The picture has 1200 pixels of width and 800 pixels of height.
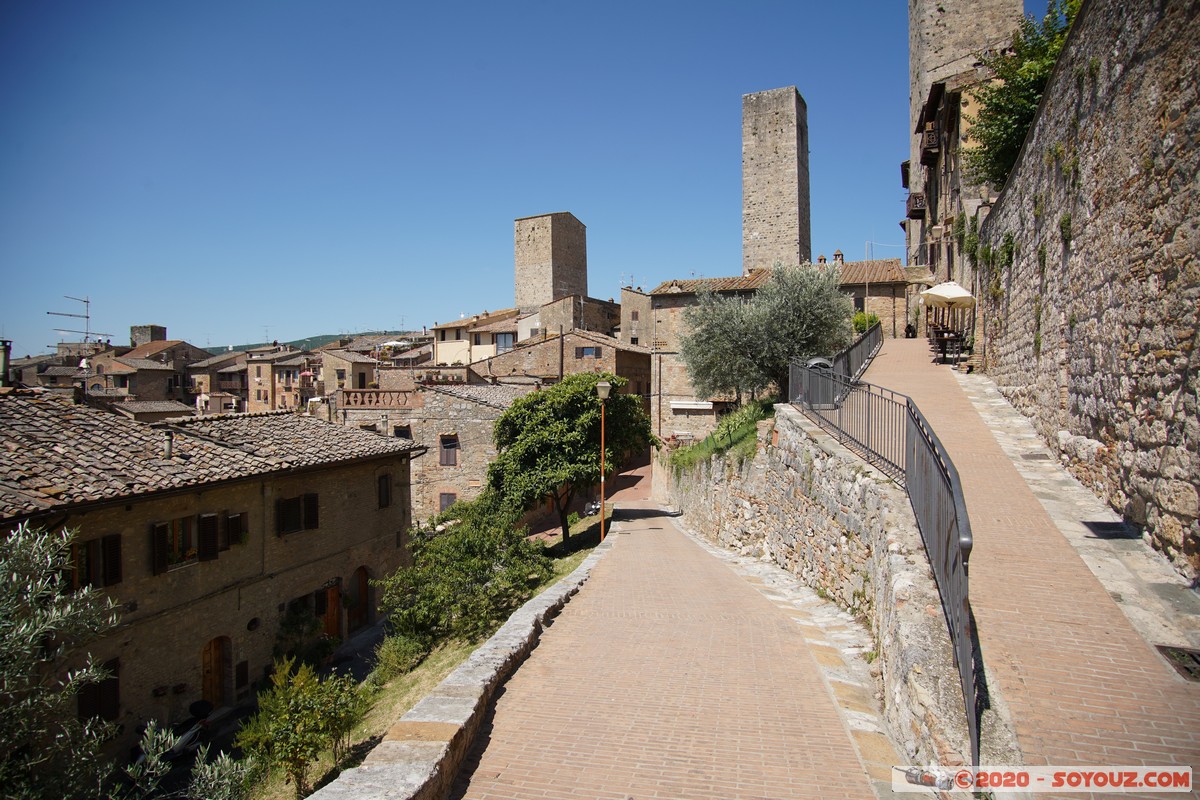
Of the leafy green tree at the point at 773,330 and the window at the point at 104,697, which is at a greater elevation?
the leafy green tree at the point at 773,330

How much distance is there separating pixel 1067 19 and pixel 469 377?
3206 centimetres

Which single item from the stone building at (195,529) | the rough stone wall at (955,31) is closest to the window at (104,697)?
the stone building at (195,529)

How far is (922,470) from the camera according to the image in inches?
265

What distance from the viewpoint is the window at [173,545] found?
42.9 ft

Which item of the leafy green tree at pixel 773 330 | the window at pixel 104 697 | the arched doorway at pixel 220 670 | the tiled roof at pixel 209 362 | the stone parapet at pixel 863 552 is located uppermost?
the tiled roof at pixel 209 362

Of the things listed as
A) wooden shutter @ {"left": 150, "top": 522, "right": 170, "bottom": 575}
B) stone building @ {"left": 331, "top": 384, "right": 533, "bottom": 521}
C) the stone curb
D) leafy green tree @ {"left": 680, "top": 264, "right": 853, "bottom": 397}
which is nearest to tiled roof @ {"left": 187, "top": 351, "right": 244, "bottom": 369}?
stone building @ {"left": 331, "top": 384, "right": 533, "bottom": 521}

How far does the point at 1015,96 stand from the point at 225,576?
2205cm

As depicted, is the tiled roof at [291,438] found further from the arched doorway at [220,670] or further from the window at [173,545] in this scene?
the arched doorway at [220,670]

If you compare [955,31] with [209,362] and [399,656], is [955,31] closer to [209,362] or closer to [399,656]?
[399,656]

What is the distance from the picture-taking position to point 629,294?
48906 mm

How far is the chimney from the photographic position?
15.6 m

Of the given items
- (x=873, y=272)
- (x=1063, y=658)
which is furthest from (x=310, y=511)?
(x=873, y=272)

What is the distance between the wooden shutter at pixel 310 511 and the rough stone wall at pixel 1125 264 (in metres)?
15.6

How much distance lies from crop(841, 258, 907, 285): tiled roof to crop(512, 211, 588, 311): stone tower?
3007 centimetres
